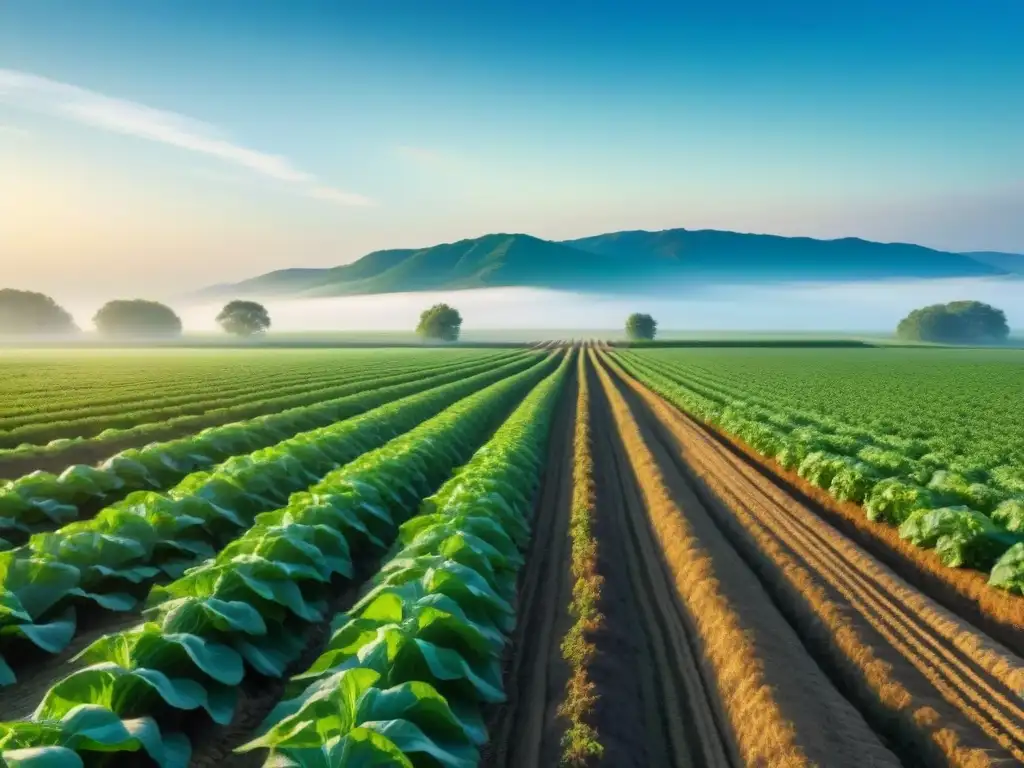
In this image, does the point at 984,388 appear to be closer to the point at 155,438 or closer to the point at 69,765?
the point at 155,438

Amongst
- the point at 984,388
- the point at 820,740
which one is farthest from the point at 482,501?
the point at 984,388

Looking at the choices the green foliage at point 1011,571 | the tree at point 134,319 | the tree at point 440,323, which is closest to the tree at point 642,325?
the tree at point 440,323

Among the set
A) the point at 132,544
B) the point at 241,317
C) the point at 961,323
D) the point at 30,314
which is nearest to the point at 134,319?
the point at 30,314

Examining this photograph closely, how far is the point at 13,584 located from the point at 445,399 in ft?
78.4

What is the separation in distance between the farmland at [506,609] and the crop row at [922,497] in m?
0.06

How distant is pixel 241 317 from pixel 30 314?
42558 mm

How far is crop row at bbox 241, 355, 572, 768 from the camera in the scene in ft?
13.6

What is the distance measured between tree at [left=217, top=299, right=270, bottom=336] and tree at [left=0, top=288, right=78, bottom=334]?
3396cm

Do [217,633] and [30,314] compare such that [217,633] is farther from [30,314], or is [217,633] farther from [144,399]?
[30,314]

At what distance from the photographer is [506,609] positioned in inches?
302

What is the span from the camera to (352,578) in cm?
978

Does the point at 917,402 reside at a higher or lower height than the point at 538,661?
higher

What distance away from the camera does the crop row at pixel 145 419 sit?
20891 mm

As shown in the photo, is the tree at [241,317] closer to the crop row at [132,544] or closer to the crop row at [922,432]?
the crop row at [922,432]
